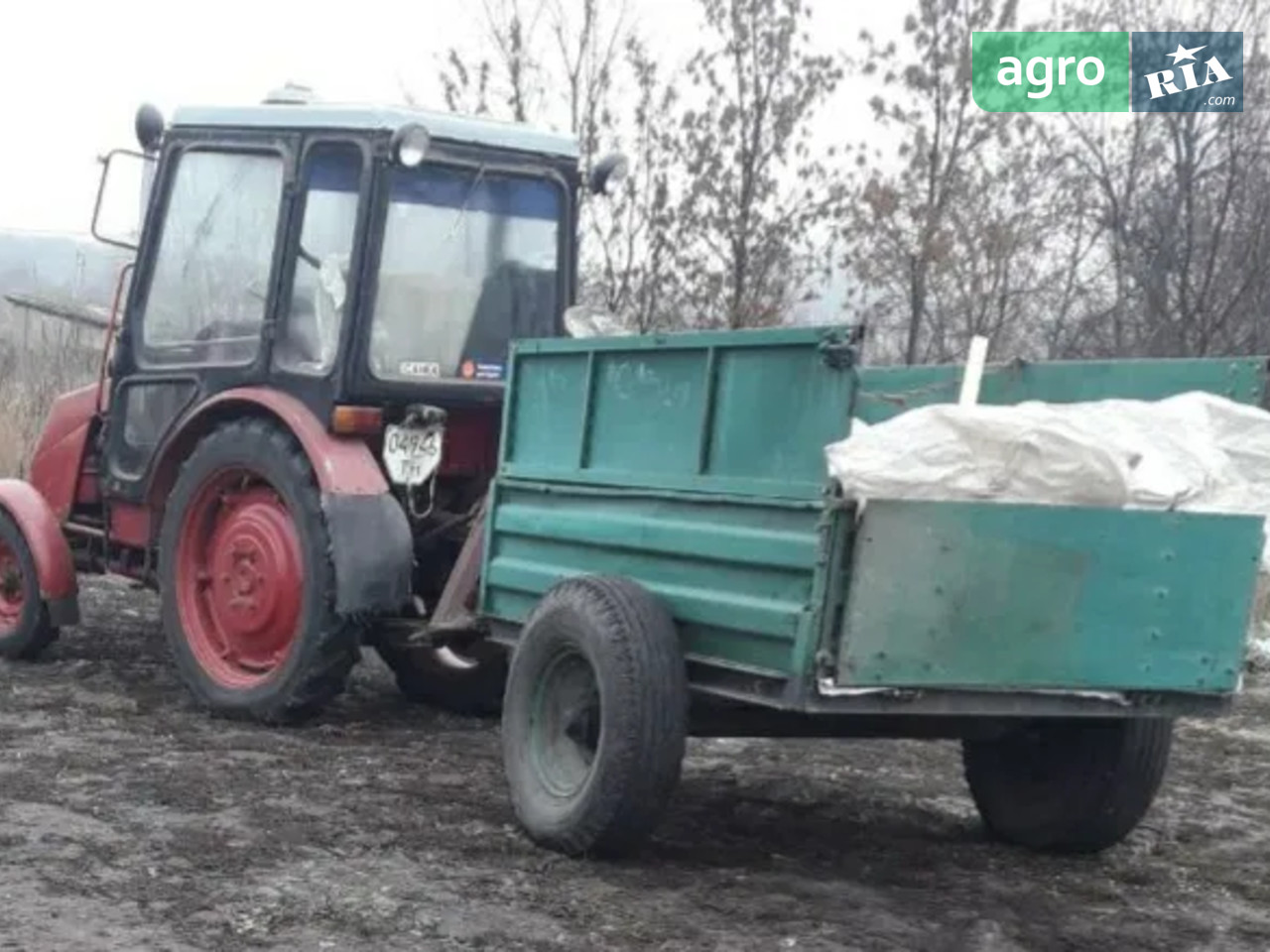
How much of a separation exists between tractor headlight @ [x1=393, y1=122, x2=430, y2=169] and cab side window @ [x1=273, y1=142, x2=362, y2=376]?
262 millimetres

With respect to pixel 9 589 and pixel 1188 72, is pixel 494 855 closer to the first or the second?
pixel 9 589

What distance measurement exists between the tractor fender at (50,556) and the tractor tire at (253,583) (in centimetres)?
88

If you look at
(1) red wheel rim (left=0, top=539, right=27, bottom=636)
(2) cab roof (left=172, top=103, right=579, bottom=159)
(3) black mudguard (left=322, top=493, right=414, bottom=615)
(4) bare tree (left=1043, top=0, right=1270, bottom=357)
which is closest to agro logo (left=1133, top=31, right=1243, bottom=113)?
(4) bare tree (left=1043, top=0, right=1270, bottom=357)

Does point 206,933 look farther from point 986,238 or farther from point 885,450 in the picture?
point 986,238

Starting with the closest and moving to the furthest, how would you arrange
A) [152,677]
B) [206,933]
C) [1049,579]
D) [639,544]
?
1. [206,933]
2. [1049,579]
3. [639,544]
4. [152,677]

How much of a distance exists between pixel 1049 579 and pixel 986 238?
44.7 feet

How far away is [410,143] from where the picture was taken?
7652 millimetres

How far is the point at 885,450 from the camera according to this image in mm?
5246

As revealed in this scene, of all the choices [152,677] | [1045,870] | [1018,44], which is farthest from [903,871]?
[1018,44]

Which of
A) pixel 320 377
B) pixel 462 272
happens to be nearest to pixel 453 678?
pixel 320 377

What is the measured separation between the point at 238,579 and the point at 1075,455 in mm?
3773

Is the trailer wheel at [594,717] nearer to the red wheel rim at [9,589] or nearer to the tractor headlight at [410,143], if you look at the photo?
the tractor headlight at [410,143]

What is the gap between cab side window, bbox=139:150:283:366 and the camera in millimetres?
8117

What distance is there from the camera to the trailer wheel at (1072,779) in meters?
6.27
